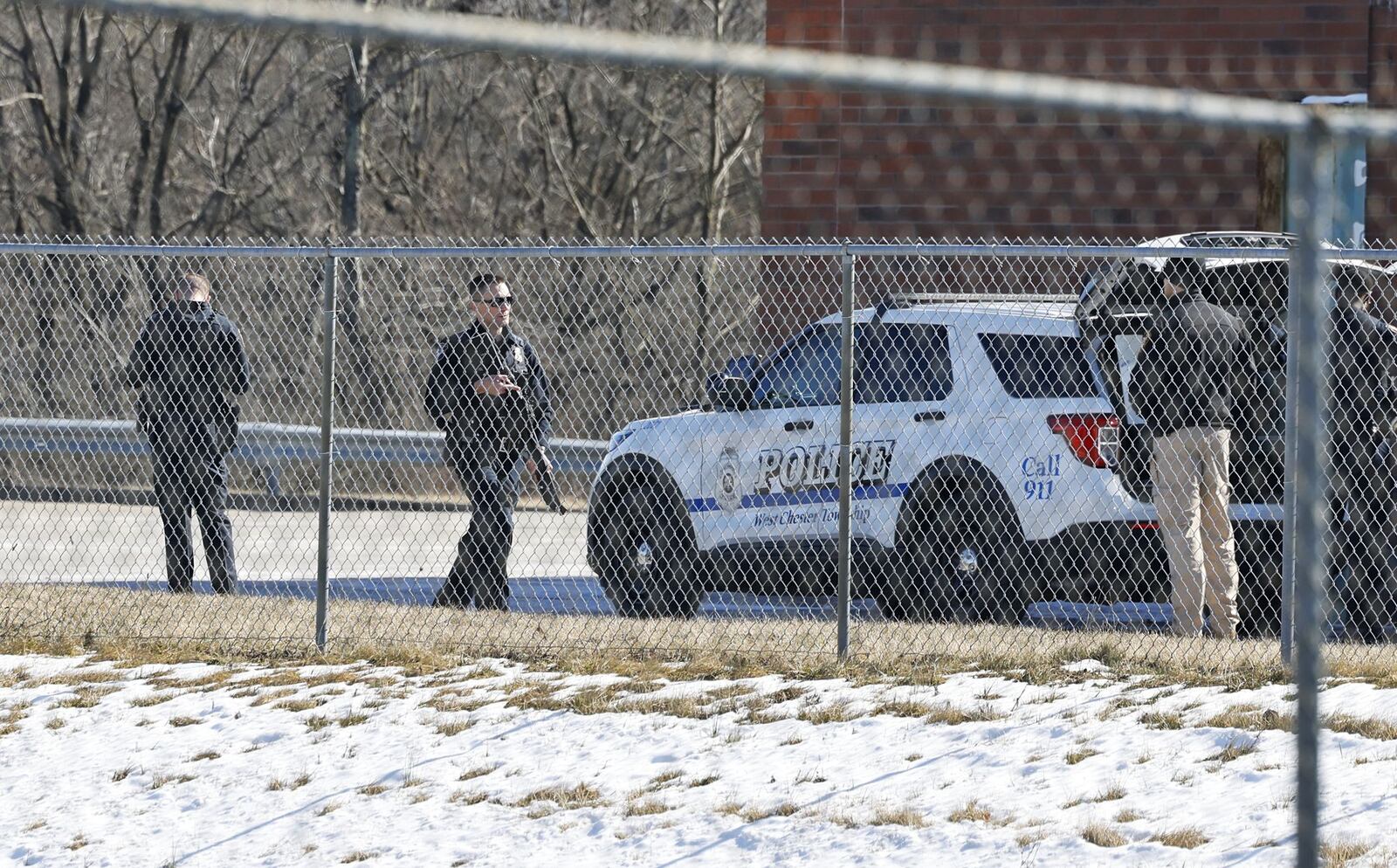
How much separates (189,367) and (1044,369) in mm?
4696

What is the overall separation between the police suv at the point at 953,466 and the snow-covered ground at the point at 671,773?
1.40 meters

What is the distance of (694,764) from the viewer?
21.8ft

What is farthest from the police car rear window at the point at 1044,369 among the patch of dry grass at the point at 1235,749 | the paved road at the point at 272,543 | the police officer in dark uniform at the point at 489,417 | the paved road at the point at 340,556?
the paved road at the point at 272,543

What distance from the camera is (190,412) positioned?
10.7m

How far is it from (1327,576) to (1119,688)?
2008 millimetres

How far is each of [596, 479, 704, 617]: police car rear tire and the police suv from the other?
0.04ft

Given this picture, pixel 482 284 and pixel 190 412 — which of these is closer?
pixel 482 284

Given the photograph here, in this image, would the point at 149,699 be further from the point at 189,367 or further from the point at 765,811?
the point at 189,367

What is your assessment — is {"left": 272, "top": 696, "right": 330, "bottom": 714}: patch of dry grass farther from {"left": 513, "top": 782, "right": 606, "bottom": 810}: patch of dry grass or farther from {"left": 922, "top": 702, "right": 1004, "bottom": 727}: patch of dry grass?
{"left": 922, "top": 702, "right": 1004, "bottom": 727}: patch of dry grass

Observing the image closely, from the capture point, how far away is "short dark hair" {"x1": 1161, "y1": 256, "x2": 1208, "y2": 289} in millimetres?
8672

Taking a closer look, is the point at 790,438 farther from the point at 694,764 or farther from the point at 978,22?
the point at 978,22

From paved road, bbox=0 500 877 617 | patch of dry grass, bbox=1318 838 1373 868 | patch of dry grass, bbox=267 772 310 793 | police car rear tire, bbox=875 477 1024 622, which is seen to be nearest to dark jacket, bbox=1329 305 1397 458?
police car rear tire, bbox=875 477 1024 622

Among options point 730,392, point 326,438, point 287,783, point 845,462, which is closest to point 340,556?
point 730,392

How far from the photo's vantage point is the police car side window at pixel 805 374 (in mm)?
9906
